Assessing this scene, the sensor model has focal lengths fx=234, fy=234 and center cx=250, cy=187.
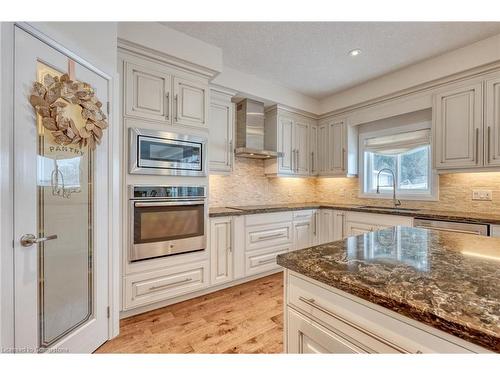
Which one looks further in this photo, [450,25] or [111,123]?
[450,25]

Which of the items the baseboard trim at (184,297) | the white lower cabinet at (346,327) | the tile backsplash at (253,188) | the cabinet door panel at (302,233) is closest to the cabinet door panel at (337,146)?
the tile backsplash at (253,188)

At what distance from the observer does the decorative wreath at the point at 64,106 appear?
1.29 m

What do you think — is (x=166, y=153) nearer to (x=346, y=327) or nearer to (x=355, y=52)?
(x=346, y=327)

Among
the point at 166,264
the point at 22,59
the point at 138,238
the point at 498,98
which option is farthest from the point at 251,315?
the point at 498,98

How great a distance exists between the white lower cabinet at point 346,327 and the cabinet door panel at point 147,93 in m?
1.86

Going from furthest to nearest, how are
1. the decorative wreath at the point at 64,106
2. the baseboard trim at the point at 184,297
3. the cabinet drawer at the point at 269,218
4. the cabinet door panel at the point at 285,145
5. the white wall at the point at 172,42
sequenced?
the cabinet door panel at the point at 285,145 → the cabinet drawer at the point at 269,218 → the baseboard trim at the point at 184,297 → the white wall at the point at 172,42 → the decorative wreath at the point at 64,106

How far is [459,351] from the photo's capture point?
542 mm

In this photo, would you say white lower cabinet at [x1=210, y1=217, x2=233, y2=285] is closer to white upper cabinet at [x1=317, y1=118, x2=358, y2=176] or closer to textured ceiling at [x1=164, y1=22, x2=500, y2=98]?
textured ceiling at [x1=164, y1=22, x2=500, y2=98]

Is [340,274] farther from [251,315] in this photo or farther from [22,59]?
[22,59]

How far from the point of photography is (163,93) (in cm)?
218

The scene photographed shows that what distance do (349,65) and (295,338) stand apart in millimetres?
2932

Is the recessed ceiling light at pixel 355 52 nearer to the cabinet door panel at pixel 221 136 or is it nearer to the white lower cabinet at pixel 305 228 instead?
the cabinet door panel at pixel 221 136

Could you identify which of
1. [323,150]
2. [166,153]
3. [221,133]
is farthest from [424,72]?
[166,153]

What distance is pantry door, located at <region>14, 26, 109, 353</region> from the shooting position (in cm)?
122
